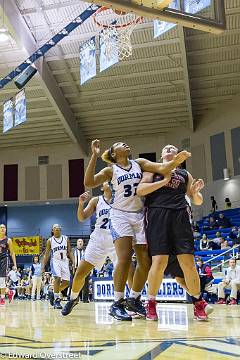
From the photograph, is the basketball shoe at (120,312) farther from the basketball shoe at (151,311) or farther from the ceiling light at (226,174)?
the ceiling light at (226,174)

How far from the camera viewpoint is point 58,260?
8.56 metres

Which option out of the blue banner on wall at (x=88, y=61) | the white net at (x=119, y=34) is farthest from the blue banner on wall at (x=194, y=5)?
the blue banner on wall at (x=88, y=61)

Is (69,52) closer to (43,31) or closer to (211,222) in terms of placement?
(43,31)

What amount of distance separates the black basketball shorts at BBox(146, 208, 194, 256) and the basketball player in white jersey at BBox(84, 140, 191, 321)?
242 mm

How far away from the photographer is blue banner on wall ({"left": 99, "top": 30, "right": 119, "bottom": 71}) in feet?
44.0

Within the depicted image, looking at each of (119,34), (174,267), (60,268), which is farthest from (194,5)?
(119,34)

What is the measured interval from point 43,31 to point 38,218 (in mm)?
15816

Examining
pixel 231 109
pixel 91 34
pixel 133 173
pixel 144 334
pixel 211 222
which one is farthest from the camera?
pixel 231 109

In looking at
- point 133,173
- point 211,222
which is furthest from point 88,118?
point 133,173

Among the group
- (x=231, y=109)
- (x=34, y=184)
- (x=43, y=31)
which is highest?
(x=43, y=31)

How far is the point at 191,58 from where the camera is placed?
1944 centimetres

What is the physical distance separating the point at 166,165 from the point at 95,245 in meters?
1.79

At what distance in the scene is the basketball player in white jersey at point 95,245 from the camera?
17.7 feet

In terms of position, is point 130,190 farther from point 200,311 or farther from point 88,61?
point 88,61
